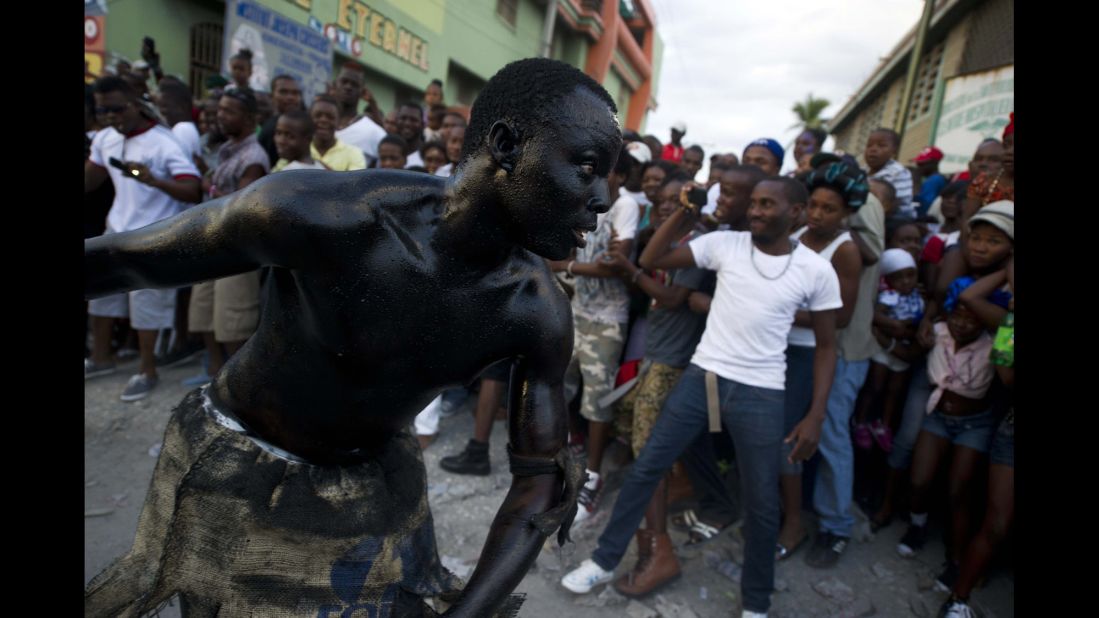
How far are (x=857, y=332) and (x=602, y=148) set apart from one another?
275cm

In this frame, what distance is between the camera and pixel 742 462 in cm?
272

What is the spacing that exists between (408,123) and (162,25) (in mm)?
5224

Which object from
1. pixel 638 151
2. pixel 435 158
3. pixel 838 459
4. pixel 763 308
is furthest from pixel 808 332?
pixel 435 158

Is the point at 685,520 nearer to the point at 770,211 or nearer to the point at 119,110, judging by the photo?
the point at 770,211

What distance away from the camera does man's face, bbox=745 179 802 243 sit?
2.72 meters

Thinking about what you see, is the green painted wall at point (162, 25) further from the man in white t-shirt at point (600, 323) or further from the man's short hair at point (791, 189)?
the man's short hair at point (791, 189)

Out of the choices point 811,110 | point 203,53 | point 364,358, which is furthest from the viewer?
point 811,110

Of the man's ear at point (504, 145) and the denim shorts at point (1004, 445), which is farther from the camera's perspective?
the denim shorts at point (1004, 445)

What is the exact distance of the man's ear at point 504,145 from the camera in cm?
119

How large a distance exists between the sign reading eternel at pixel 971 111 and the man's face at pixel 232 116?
7069mm

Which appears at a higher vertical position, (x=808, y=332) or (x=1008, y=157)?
(x=1008, y=157)

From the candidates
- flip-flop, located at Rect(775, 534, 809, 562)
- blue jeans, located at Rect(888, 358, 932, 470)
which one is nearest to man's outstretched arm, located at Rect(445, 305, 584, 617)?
flip-flop, located at Rect(775, 534, 809, 562)

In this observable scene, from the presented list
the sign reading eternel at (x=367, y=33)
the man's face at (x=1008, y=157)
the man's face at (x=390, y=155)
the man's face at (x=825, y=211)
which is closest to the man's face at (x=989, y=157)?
the man's face at (x=1008, y=157)
